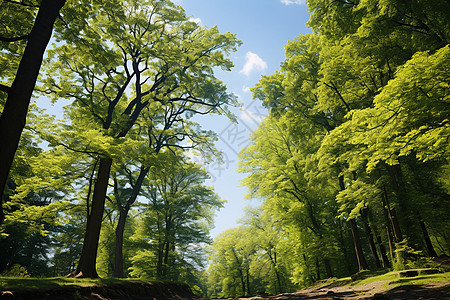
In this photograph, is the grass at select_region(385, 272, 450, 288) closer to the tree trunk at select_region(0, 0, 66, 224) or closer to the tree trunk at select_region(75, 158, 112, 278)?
the tree trunk at select_region(0, 0, 66, 224)

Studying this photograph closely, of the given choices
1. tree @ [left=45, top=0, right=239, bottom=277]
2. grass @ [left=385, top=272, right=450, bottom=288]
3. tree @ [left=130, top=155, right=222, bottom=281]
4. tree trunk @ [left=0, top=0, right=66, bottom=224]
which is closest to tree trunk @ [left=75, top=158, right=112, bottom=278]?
tree @ [left=45, top=0, right=239, bottom=277]

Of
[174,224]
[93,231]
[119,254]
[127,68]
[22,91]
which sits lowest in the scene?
[119,254]

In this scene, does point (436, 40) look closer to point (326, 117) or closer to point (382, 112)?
point (382, 112)

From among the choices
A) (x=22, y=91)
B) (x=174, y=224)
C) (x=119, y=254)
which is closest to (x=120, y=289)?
(x=22, y=91)

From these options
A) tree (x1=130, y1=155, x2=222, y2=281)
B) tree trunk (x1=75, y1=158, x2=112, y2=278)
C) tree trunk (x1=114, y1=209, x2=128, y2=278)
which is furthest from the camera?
tree (x1=130, y1=155, x2=222, y2=281)

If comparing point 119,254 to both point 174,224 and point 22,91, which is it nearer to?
point 174,224

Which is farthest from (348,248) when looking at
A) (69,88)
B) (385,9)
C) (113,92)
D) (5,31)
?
(5,31)

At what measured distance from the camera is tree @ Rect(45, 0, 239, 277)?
33.5 ft

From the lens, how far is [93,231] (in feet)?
33.2

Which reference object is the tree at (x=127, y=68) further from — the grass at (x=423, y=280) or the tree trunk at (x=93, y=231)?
the grass at (x=423, y=280)

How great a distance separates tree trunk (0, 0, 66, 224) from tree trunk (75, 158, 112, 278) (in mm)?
4806

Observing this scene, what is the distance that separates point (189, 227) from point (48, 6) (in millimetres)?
18448

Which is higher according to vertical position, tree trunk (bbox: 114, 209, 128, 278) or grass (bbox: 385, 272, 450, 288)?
tree trunk (bbox: 114, 209, 128, 278)

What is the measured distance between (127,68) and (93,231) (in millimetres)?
8465
